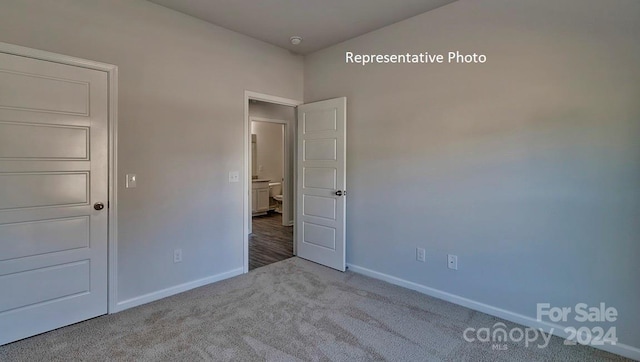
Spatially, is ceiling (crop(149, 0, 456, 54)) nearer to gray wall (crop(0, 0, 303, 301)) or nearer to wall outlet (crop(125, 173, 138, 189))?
gray wall (crop(0, 0, 303, 301))

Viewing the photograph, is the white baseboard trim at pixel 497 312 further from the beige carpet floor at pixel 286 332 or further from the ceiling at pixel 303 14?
the ceiling at pixel 303 14

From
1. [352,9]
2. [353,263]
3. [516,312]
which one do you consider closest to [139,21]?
[352,9]

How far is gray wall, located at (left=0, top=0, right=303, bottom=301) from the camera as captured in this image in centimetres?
241

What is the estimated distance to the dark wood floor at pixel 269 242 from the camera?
4.12 meters

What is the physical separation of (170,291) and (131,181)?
1.12 m

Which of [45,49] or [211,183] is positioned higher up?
[45,49]

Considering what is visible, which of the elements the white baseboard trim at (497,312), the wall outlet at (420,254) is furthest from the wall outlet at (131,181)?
the wall outlet at (420,254)

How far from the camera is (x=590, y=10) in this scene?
2123 mm

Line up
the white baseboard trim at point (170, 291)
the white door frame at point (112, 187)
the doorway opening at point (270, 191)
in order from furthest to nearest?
the doorway opening at point (270, 191) < the white baseboard trim at point (170, 291) < the white door frame at point (112, 187)

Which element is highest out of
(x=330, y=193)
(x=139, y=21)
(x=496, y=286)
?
(x=139, y=21)

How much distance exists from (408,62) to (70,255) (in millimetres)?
3460

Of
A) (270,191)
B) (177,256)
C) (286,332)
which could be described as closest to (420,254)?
(286,332)

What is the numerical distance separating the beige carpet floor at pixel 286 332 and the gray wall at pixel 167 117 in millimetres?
473

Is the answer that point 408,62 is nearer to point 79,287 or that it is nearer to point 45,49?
point 45,49
